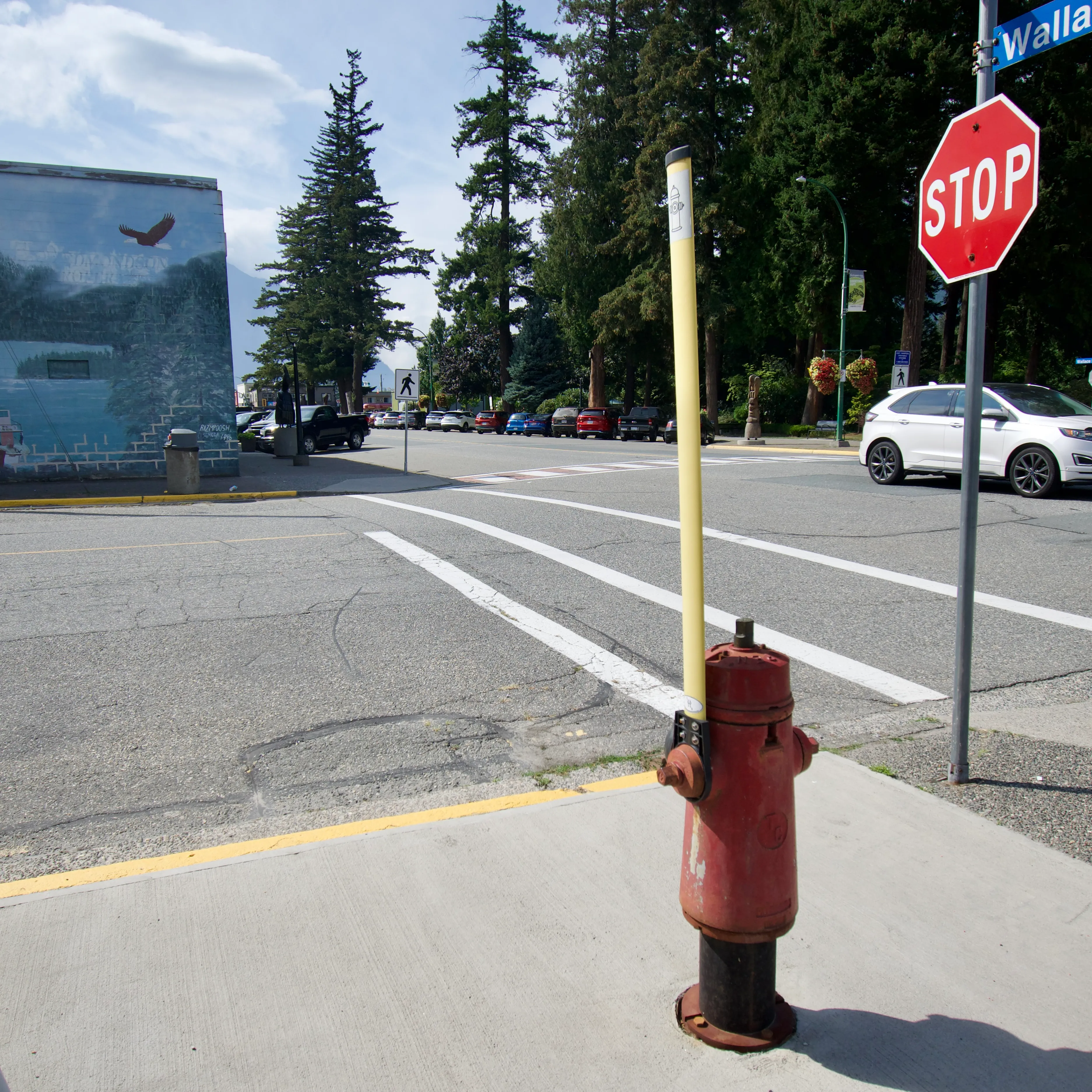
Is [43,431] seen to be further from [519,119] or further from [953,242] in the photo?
[519,119]

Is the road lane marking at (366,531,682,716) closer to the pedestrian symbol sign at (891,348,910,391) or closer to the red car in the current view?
the pedestrian symbol sign at (891,348,910,391)

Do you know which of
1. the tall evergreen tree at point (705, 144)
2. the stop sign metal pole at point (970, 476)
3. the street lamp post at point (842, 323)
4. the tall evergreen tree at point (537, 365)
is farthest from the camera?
the tall evergreen tree at point (537, 365)

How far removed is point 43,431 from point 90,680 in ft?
52.1

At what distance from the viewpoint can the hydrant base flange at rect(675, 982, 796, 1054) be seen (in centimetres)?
232

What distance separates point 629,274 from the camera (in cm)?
4850

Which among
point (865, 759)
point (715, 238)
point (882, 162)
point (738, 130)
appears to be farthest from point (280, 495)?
point (738, 130)

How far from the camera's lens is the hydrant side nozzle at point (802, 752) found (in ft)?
7.52

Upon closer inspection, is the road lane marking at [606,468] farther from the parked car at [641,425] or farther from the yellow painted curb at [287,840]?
the parked car at [641,425]

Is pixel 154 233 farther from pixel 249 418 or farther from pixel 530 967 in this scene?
pixel 249 418

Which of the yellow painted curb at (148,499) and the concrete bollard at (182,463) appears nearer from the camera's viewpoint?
the yellow painted curb at (148,499)

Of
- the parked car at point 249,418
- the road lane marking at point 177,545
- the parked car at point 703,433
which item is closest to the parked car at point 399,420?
the parked car at point 249,418

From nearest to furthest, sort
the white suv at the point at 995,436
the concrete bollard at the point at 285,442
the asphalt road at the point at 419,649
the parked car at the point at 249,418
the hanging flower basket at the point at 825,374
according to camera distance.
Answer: the asphalt road at the point at 419,649 → the white suv at the point at 995,436 → the concrete bollard at the point at 285,442 → the hanging flower basket at the point at 825,374 → the parked car at the point at 249,418

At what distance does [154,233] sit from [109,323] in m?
2.09

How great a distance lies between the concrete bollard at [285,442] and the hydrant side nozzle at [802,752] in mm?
26067
